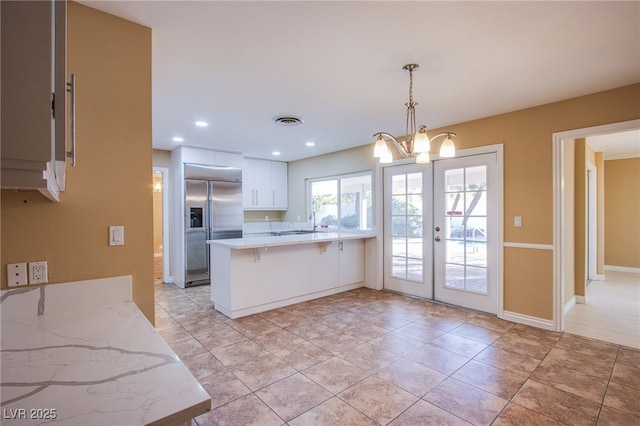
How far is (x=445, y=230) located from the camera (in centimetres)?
425

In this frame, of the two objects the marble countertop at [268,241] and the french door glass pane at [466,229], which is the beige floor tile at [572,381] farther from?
the marble countertop at [268,241]

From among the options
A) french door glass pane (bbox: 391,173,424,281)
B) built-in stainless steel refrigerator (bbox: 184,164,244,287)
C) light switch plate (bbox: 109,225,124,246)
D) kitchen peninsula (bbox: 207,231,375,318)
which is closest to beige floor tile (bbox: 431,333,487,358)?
french door glass pane (bbox: 391,173,424,281)

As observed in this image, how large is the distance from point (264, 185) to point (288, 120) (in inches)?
117

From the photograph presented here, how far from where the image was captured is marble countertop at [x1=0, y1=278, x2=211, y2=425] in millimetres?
787

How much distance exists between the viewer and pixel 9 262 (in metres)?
1.48

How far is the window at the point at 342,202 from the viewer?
543 cm

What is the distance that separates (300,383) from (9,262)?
188cm

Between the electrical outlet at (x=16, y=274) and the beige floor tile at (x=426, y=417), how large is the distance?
2.11 metres

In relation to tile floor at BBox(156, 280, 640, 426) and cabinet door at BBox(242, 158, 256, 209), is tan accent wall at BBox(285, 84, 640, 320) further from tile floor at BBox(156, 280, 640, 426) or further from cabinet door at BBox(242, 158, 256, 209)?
cabinet door at BBox(242, 158, 256, 209)

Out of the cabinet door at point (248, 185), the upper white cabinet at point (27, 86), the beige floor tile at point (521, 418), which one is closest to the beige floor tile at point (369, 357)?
the beige floor tile at point (521, 418)

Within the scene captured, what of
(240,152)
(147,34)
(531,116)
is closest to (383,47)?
(147,34)

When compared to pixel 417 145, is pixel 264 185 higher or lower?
higher

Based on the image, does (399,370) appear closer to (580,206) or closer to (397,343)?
(397,343)

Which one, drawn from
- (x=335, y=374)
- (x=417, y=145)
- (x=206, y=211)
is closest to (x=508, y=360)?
(x=335, y=374)
